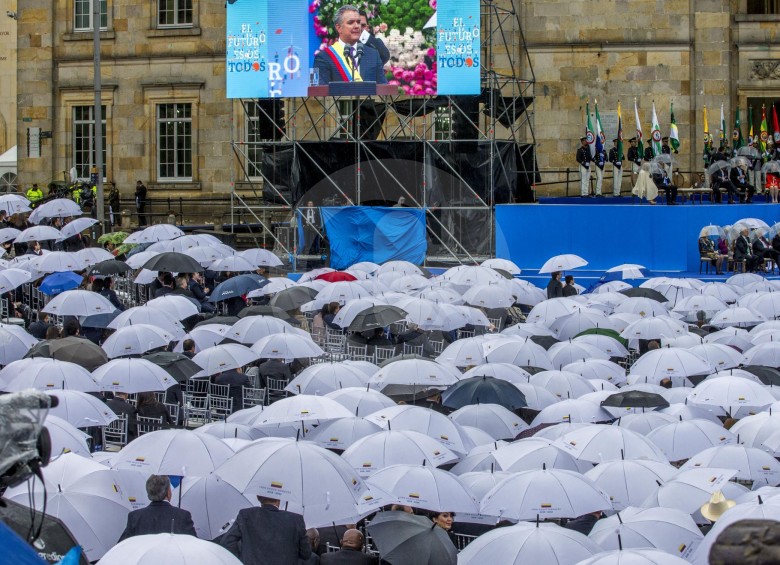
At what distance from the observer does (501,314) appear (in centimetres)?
2220

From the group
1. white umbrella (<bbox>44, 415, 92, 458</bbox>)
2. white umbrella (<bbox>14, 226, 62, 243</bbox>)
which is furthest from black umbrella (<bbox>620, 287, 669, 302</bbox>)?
white umbrella (<bbox>44, 415, 92, 458</bbox>)

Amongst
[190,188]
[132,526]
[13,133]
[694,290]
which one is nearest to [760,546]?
[132,526]

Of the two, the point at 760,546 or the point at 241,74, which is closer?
the point at 760,546

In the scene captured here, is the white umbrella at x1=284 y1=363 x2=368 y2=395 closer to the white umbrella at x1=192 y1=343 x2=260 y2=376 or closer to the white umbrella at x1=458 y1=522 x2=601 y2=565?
the white umbrella at x1=192 y1=343 x2=260 y2=376

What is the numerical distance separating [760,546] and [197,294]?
61.0 ft

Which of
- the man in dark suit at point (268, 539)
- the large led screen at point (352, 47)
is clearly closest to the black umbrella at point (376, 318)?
the man in dark suit at point (268, 539)

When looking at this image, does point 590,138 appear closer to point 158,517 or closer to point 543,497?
point 543,497

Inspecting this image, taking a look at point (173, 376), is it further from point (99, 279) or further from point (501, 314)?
point (501, 314)

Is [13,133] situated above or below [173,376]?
above

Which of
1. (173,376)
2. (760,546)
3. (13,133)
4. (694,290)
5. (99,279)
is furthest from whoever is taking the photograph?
(13,133)

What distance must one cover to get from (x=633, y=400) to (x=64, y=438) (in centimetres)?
542

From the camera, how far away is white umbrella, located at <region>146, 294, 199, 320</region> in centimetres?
1856

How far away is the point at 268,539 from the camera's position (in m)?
8.69

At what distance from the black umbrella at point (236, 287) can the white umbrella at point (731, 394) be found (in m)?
9.55
